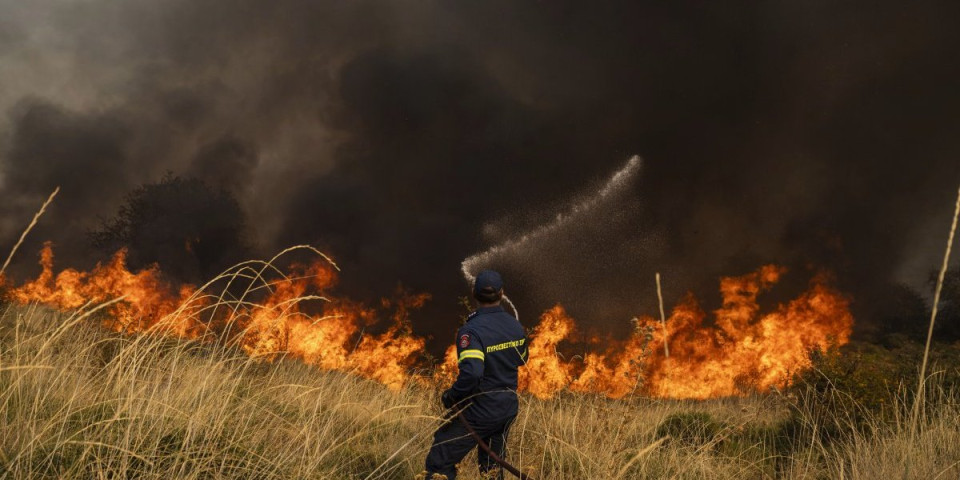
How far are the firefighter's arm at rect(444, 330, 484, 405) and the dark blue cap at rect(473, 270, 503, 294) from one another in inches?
18.8

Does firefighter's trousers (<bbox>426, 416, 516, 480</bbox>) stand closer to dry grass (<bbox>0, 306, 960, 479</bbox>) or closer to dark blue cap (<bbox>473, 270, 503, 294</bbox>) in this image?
dry grass (<bbox>0, 306, 960, 479</bbox>)

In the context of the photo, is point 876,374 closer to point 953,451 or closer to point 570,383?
point 953,451

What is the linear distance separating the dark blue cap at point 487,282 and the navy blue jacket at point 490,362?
180mm

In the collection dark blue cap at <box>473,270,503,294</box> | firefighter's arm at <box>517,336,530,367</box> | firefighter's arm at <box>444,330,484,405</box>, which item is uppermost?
dark blue cap at <box>473,270,503,294</box>

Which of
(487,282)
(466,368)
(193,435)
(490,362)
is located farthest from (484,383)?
(193,435)

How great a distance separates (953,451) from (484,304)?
406 centimetres

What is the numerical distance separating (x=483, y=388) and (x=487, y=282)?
0.87m

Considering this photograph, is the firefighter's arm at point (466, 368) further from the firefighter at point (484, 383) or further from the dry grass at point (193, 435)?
the dry grass at point (193, 435)

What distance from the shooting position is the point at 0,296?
30.1 ft

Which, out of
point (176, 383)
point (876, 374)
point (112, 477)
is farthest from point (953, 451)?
point (176, 383)

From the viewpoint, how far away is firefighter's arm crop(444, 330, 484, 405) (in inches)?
149

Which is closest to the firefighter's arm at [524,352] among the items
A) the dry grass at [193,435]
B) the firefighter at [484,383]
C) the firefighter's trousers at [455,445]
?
the firefighter at [484,383]

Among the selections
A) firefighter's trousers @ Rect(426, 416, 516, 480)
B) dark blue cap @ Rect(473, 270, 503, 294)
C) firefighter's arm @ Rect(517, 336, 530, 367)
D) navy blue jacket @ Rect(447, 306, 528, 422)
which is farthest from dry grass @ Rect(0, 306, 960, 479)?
dark blue cap @ Rect(473, 270, 503, 294)

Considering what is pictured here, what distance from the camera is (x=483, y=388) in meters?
4.17
